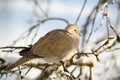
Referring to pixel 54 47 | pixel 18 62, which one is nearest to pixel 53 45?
pixel 54 47

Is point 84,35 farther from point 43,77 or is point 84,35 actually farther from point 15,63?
point 15,63

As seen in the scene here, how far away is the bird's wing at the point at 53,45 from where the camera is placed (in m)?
2.04

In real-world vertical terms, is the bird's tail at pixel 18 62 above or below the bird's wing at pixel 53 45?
below

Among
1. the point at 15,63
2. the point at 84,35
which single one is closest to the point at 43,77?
the point at 84,35

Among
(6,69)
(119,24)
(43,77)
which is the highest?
(119,24)

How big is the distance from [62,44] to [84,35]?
0.33m

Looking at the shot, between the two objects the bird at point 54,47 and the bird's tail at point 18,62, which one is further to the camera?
the bird at point 54,47

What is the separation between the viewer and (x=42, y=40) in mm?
2080

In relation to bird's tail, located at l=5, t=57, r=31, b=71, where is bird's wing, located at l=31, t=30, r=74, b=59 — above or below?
above

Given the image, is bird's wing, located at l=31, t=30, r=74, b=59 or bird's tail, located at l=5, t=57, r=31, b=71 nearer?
bird's tail, located at l=5, t=57, r=31, b=71

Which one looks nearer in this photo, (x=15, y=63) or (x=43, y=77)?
(x=15, y=63)

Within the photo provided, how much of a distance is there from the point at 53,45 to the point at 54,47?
0.01m

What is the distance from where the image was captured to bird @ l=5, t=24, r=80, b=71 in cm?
199

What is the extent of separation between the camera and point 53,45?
6.86ft
